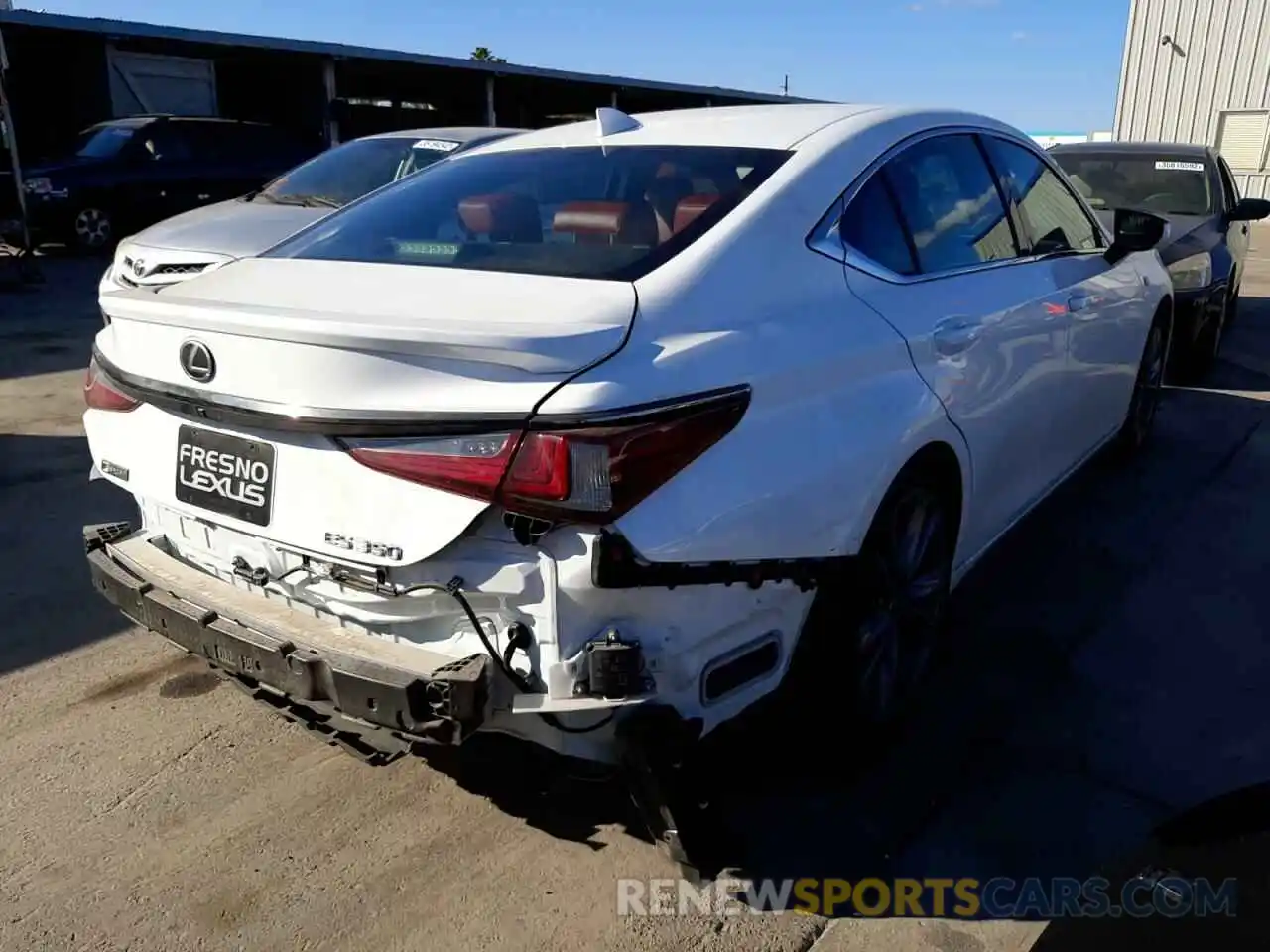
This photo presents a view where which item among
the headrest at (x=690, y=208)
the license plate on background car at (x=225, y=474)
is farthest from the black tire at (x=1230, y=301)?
the license plate on background car at (x=225, y=474)

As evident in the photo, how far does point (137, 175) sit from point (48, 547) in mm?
11443

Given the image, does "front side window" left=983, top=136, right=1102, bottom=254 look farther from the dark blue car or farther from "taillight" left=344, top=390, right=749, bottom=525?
the dark blue car

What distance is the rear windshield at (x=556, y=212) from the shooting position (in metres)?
2.53

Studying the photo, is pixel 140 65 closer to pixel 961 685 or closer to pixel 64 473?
pixel 64 473

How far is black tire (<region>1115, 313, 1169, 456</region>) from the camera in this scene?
209 inches

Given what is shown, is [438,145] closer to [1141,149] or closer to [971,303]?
[1141,149]

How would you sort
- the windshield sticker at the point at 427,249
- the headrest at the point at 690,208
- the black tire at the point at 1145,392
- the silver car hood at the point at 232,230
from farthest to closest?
1. the silver car hood at the point at 232,230
2. the black tire at the point at 1145,392
3. the windshield sticker at the point at 427,249
4. the headrest at the point at 690,208

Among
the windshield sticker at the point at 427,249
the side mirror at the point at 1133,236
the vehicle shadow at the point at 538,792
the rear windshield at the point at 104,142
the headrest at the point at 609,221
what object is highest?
the rear windshield at the point at 104,142

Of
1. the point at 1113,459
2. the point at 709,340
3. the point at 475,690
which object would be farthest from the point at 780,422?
the point at 1113,459

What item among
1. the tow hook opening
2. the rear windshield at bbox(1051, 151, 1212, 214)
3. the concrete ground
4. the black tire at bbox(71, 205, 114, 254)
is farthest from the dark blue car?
the black tire at bbox(71, 205, 114, 254)

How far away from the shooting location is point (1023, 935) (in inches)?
94.3

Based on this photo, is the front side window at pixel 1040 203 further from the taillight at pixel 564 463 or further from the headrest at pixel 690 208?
the taillight at pixel 564 463

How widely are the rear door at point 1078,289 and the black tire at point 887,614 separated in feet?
3.81

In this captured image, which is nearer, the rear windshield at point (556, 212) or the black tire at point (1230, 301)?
the rear windshield at point (556, 212)
